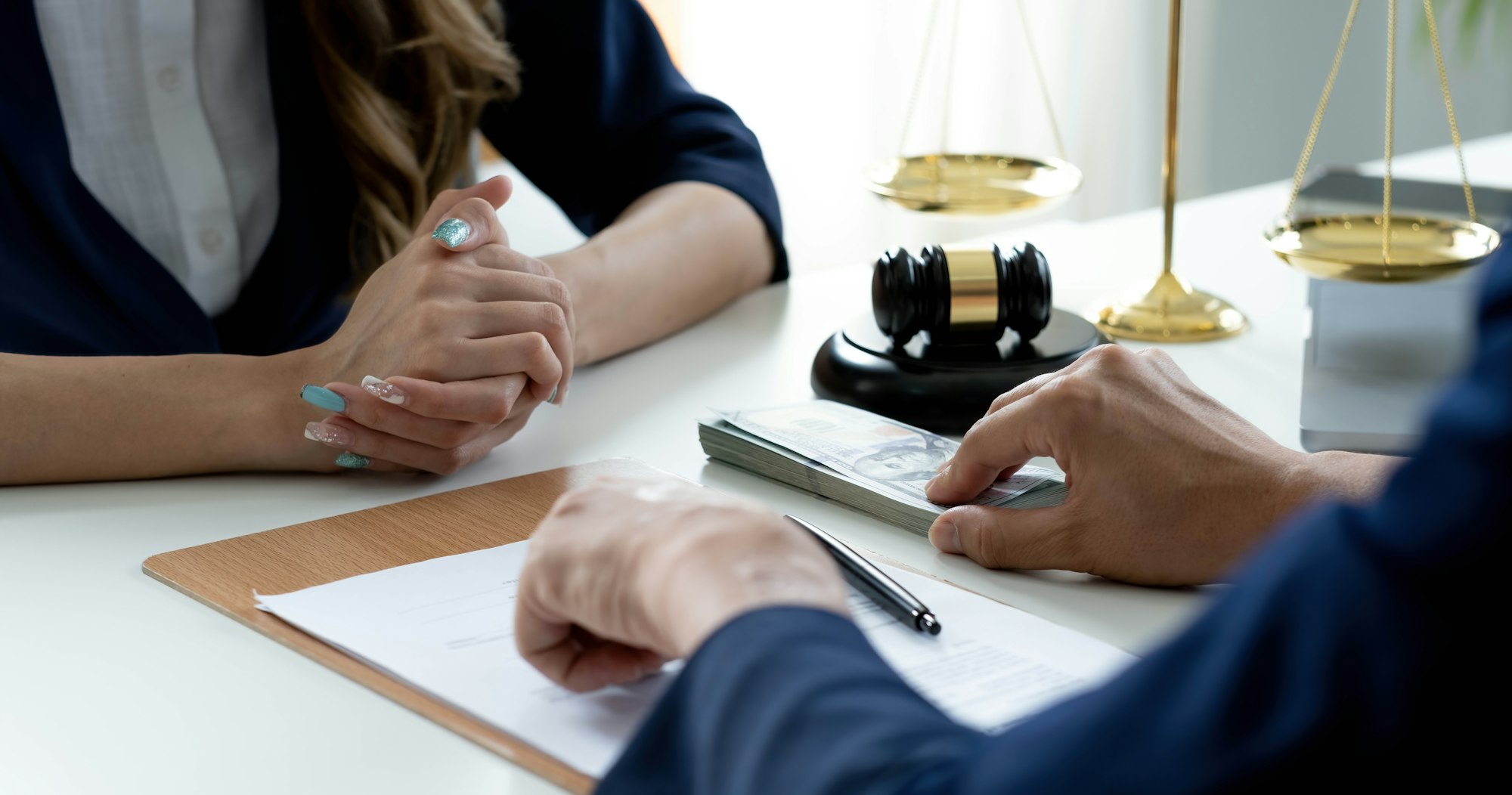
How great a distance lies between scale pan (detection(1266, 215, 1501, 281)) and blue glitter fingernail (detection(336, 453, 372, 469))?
70cm

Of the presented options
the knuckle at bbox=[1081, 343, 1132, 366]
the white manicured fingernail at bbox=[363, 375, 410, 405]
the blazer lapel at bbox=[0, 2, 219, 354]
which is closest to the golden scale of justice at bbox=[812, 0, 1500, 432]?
the knuckle at bbox=[1081, 343, 1132, 366]

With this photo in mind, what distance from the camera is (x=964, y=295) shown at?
→ 1.05 m

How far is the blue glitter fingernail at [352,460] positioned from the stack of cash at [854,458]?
228 millimetres

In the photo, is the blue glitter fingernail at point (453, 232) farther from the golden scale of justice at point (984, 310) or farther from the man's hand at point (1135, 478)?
the man's hand at point (1135, 478)

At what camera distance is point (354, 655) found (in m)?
0.67

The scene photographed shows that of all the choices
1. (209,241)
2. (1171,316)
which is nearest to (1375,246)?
(1171,316)

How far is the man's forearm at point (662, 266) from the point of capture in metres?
1.20

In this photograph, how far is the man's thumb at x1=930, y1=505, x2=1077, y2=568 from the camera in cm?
77

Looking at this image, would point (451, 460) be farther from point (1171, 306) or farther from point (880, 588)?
point (1171, 306)

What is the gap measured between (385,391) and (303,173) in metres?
0.60

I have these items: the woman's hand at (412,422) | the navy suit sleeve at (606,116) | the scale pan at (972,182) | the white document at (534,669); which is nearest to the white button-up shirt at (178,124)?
the navy suit sleeve at (606,116)

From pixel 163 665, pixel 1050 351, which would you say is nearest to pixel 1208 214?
pixel 1050 351

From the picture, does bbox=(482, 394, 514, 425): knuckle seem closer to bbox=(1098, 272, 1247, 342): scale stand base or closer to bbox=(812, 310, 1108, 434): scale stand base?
bbox=(812, 310, 1108, 434): scale stand base

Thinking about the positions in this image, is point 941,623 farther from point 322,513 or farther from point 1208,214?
point 1208,214
